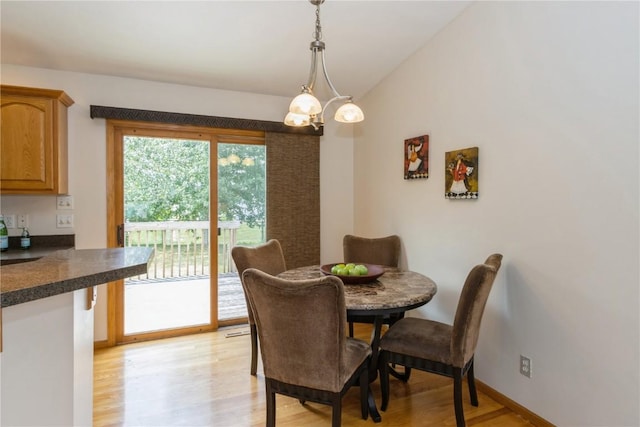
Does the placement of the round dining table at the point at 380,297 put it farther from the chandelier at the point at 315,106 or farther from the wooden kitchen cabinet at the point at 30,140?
the wooden kitchen cabinet at the point at 30,140

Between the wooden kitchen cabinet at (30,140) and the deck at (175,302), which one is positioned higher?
the wooden kitchen cabinet at (30,140)

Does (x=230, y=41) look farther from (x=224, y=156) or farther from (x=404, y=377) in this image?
(x=404, y=377)

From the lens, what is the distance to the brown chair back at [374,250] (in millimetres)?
3256

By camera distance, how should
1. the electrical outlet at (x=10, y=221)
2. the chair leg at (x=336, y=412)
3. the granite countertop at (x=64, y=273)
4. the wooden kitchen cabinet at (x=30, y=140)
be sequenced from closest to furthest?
the granite countertop at (x=64, y=273) → the chair leg at (x=336, y=412) → the wooden kitchen cabinet at (x=30, y=140) → the electrical outlet at (x=10, y=221)

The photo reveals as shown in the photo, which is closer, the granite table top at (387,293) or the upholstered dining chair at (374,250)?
the granite table top at (387,293)

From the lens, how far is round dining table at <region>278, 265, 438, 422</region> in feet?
6.24

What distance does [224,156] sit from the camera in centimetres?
360

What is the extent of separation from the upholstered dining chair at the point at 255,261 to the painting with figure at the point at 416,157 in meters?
1.35

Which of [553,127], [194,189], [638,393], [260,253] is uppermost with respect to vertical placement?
[553,127]

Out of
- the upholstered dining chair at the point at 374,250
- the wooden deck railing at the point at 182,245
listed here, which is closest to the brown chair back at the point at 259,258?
the upholstered dining chair at the point at 374,250

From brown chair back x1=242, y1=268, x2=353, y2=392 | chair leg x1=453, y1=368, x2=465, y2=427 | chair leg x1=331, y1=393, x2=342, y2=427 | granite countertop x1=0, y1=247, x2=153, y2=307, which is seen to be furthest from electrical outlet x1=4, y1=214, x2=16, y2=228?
chair leg x1=453, y1=368, x2=465, y2=427

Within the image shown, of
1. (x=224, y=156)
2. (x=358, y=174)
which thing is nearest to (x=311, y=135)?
(x=358, y=174)

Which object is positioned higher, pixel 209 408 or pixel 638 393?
pixel 638 393

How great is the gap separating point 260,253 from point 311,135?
1598 millimetres
